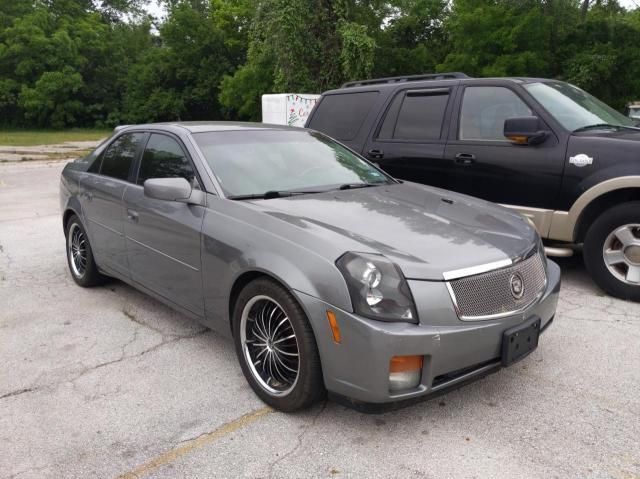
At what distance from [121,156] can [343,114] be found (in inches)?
110

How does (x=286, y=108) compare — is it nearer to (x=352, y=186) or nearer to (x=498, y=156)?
(x=498, y=156)

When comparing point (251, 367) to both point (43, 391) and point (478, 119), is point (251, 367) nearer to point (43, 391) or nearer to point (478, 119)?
point (43, 391)

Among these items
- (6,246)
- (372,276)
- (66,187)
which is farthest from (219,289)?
(6,246)

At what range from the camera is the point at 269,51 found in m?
23.1

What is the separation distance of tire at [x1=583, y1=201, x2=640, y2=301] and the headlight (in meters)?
2.85

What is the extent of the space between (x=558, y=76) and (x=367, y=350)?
25.2 m

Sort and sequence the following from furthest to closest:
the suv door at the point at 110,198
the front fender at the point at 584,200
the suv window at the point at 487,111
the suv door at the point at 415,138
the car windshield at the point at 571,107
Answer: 1. the suv door at the point at 415,138
2. the suv window at the point at 487,111
3. the car windshield at the point at 571,107
4. the front fender at the point at 584,200
5. the suv door at the point at 110,198

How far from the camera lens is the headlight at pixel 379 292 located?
262cm

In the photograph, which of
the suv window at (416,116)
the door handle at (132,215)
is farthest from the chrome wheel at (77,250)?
the suv window at (416,116)

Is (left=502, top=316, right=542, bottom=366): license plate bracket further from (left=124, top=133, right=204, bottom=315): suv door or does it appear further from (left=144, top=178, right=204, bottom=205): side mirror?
(left=144, top=178, right=204, bottom=205): side mirror

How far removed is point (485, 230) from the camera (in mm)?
3277

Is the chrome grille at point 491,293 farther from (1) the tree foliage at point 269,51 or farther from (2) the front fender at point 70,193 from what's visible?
(1) the tree foliage at point 269,51

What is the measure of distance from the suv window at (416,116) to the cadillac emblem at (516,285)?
3.02 m

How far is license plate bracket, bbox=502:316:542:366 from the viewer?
2803 mm
